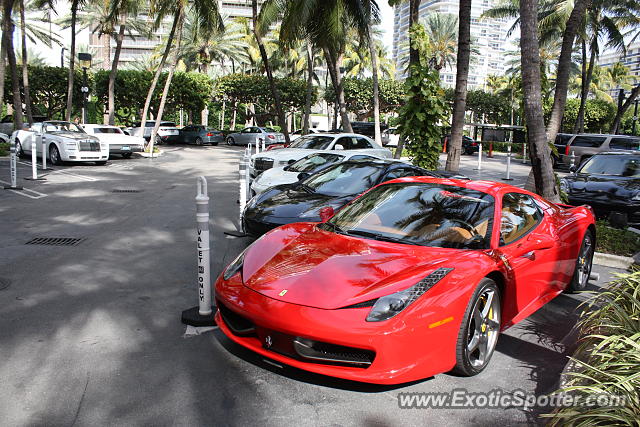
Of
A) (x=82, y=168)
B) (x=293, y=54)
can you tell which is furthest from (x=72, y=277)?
(x=293, y=54)

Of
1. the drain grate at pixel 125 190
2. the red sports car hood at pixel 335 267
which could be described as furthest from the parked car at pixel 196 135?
the red sports car hood at pixel 335 267

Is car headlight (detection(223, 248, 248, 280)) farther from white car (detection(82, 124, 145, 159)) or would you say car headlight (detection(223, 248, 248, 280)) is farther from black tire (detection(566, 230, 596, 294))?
white car (detection(82, 124, 145, 159))

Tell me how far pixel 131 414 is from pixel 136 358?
87 centimetres

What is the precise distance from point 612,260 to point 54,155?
1848 centimetres

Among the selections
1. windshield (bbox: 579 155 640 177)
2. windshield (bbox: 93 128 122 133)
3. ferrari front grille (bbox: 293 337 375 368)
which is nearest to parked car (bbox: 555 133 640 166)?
windshield (bbox: 579 155 640 177)

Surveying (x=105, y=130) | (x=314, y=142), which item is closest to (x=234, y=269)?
(x=314, y=142)

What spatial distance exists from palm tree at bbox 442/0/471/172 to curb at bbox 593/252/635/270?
6.17 meters

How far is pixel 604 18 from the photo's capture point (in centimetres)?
3547

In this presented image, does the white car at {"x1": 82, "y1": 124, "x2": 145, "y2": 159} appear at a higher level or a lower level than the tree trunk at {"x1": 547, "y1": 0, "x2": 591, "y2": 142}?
lower

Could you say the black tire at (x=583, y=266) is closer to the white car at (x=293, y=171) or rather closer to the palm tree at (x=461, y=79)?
the white car at (x=293, y=171)

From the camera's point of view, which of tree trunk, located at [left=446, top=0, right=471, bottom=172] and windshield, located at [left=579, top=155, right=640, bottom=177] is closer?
windshield, located at [left=579, top=155, right=640, bottom=177]

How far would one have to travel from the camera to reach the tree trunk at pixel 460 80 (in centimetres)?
1328

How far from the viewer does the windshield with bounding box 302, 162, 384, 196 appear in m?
8.05

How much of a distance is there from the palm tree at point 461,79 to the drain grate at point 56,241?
9227 mm
